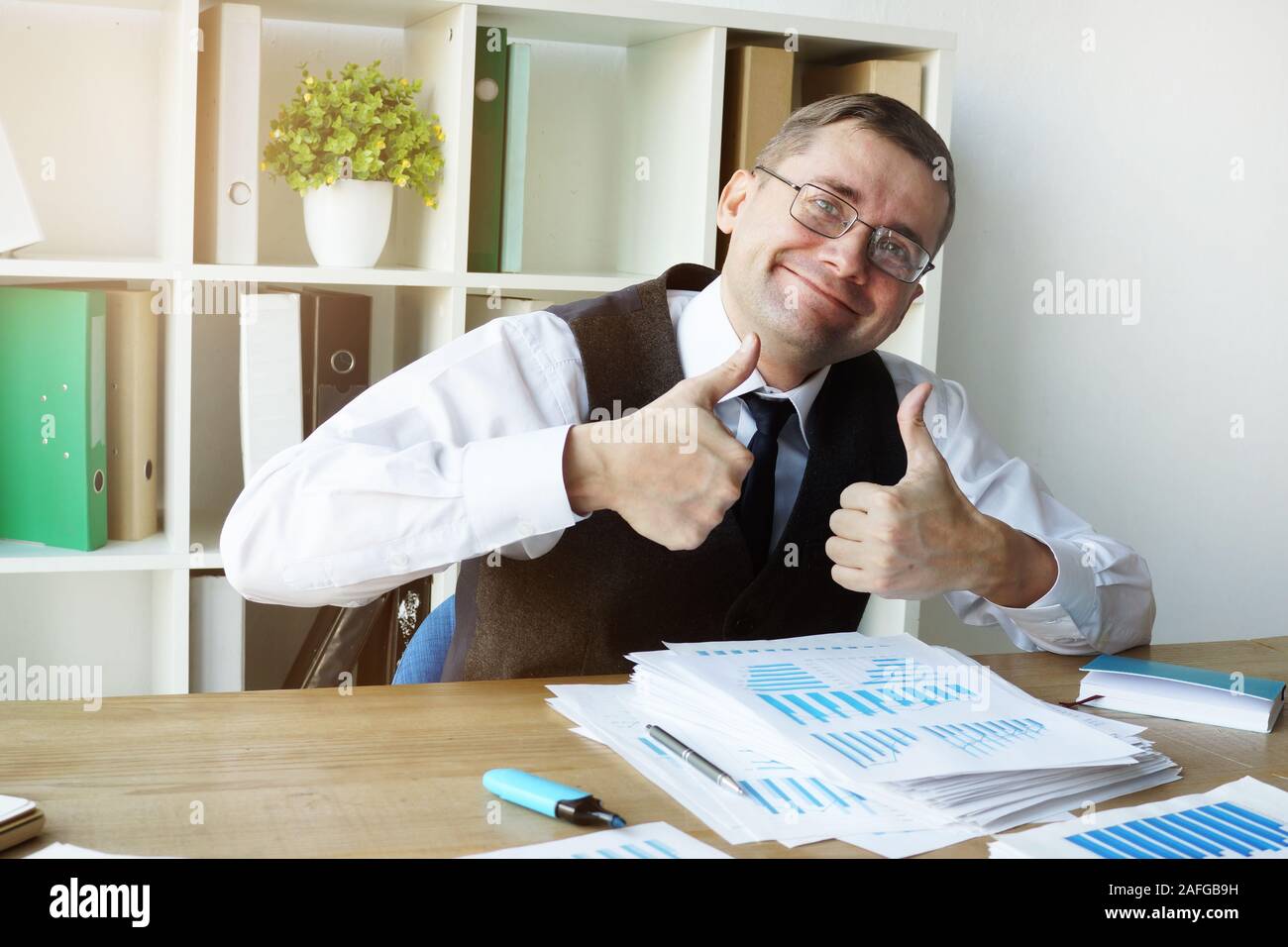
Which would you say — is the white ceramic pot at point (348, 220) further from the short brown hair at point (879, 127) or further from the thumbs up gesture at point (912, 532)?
the thumbs up gesture at point (912, 532)

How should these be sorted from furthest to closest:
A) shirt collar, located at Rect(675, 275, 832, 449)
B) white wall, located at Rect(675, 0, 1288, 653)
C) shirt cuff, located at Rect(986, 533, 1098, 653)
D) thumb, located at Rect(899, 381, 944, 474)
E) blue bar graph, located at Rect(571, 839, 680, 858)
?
white wall, located at Rect(675, 0, 1288, 653)
shirt collar, located at Rect(675, 275, 832, 449)
shirt cuff, located at Rect(986, 533, 1098, 653)
thumb, located at Rect(899, 381, 944, 474)
blue bar graph, located at Rect(571, 839, 680, 858)

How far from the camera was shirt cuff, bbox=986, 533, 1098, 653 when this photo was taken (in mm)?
1354

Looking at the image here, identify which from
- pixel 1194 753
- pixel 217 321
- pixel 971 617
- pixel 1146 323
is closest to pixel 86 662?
pixel 217 321

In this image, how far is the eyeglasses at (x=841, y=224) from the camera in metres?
1.42

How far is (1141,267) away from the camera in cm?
285

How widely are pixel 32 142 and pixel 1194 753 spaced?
193cm

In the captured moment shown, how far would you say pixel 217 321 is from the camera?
2193 mm

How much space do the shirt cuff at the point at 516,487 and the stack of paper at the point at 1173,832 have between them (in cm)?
47

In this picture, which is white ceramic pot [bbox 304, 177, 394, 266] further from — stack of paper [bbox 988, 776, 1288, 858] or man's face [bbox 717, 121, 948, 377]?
stack of paper [bbox 988, 776, 1288, 858]

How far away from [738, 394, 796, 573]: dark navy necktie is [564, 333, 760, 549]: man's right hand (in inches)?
12.1

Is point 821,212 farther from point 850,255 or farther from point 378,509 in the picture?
point 378,509

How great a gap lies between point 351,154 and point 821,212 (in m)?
0.86

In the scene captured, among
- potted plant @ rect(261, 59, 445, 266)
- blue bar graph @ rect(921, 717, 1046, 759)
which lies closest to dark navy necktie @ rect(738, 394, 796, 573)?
blue bar graph @ rect(921, 717, 1046, 759)
